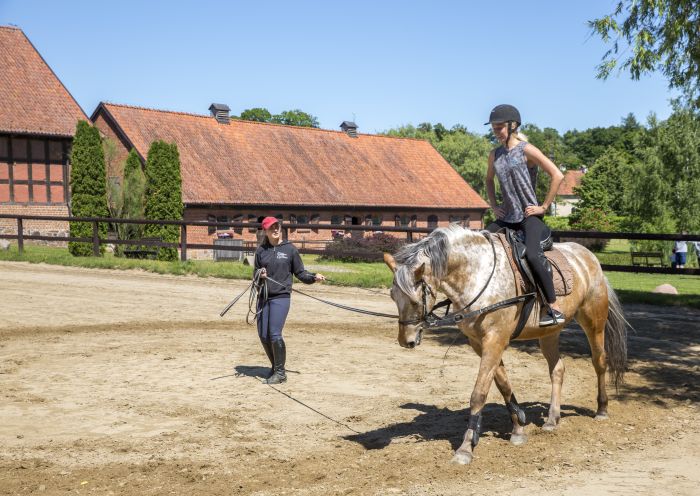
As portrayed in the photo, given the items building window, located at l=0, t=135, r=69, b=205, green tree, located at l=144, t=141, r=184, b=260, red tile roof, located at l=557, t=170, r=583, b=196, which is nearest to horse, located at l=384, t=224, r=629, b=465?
green tree, located at l=144, t=141, r=184, b=260

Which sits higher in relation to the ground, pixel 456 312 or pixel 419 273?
pixel 419 273

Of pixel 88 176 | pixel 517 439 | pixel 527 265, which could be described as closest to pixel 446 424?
pixel 517 439

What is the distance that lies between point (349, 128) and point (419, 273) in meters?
46.7

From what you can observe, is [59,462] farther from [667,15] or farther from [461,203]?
[461,203]

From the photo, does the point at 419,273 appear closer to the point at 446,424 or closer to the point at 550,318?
the point at 550,318

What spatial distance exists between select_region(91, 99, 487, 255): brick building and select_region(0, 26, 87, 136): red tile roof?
222 cm

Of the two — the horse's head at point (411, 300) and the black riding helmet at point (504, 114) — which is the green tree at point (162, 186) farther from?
the horse's head at point (411, 300)

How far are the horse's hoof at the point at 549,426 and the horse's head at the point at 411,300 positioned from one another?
6.12ft

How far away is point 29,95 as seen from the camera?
3875cm

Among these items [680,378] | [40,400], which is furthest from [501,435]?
[40,400]

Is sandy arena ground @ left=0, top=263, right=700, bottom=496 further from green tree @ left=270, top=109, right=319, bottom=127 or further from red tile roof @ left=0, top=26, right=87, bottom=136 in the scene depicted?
green tree @ left=270, top=109, right=319, bottom=127

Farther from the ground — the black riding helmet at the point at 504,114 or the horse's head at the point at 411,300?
the black riding helmet at the point at 504,114

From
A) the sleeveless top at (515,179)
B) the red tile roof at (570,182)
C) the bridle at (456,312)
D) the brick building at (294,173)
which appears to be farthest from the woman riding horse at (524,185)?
the red tile roof at (570,182)

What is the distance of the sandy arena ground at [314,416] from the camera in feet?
18.7
